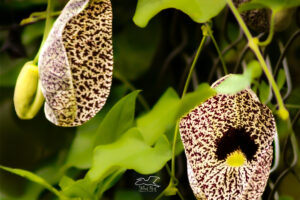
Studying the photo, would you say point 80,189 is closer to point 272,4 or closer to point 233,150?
point 233,150

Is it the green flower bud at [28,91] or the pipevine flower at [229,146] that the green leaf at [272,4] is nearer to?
the pipevine flower at [229,146]

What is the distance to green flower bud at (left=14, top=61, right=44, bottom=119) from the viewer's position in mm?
552

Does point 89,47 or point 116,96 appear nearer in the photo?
point 89,47

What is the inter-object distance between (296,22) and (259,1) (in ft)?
0.28

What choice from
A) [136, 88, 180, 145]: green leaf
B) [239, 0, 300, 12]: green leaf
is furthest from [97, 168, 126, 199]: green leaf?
[239, 0, 300, 12]: green leaf

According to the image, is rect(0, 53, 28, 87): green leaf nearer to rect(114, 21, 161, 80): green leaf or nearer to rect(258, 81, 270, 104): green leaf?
rect(114, 21, 161, 80): green leaf

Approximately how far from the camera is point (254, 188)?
545 millimetres

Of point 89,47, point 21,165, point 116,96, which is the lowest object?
point 21,165

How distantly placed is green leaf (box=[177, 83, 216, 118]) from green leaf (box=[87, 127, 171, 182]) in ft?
0.26

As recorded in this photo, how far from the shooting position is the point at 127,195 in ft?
2.21

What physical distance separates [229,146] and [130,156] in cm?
11

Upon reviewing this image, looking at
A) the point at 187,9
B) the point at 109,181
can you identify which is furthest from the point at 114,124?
the point at 187,9

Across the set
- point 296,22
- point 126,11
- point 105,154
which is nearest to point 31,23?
point 126,11

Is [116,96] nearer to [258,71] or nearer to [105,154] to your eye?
[105,154]
